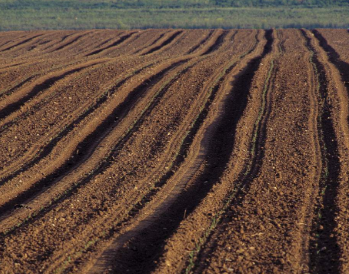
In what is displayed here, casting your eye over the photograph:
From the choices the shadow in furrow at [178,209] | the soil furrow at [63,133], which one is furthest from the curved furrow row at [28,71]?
the shadow in furrow at [178,209]

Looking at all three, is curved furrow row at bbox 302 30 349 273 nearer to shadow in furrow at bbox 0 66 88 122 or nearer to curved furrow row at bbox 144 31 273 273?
curved furrow row at bbox 144 31 273 273

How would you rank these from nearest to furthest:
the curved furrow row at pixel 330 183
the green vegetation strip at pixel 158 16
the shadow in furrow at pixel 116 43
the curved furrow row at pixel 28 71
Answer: the curved furrow row at pixel 330 183
the curved furrow row at pixel 28 71
the shadow in furrow at pixel 116 43
the green vegetation strip at pixel 158 16

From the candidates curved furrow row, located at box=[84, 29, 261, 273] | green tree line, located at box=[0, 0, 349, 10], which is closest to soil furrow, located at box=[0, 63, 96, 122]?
curved furrow row, located at box=[84, 29, 261, 273]

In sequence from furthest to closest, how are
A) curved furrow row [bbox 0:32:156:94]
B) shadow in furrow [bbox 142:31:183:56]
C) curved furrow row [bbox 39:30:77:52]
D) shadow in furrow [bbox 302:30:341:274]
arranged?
curved furrow row [bbox 39:30:77:52] < shadow in furrow [bbox 142:31:183:56] < curved furrow row [bbox 0:32:156:94] < shadow in furrow [bbox 302:30:341:274]

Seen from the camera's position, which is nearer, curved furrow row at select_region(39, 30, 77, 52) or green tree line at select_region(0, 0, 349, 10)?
curved furrow row at select_region(39, 30, 77, 52)

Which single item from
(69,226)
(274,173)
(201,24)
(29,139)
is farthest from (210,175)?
(201,24)

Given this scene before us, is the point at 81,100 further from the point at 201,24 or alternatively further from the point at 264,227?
the point at 201,24

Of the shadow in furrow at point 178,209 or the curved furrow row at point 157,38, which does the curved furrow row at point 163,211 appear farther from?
the curved furrow row at point 157,38
